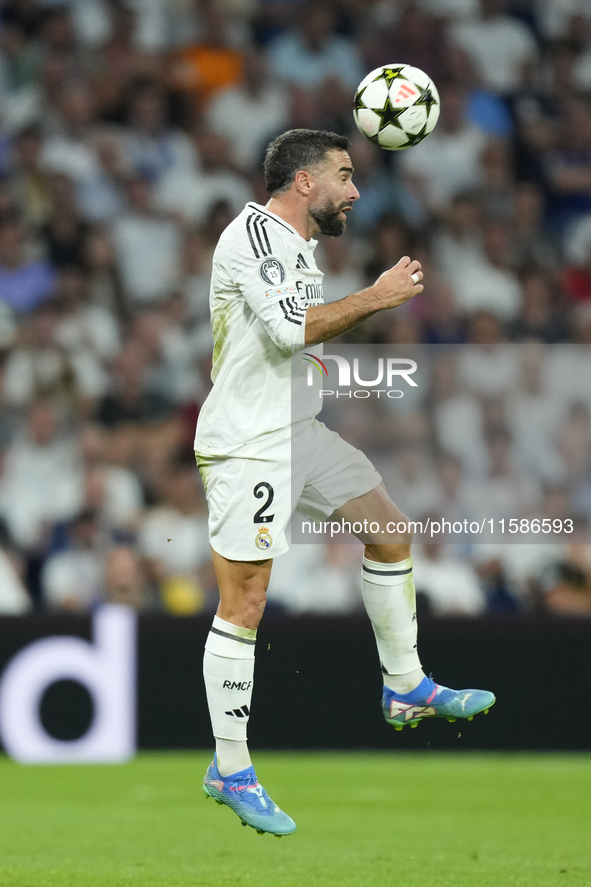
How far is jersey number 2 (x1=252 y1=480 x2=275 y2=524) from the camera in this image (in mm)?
5188

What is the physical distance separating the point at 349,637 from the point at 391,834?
233 centimetres

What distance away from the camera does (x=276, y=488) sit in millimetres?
5258

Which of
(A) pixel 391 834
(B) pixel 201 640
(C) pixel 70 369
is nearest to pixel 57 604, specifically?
(B) pixel 201 640

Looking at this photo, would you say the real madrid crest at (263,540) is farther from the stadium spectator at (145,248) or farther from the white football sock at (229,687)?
the stadium spectator at (145,248)

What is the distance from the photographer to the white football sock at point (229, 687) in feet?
17.1

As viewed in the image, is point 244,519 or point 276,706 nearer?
point 244,519

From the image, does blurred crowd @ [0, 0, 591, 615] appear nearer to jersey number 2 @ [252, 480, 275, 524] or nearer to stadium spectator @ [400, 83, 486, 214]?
stadium spectator @ [400, 83, 486, 214]

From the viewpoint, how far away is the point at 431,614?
9.52m

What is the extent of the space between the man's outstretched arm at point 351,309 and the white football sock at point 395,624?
1.04m

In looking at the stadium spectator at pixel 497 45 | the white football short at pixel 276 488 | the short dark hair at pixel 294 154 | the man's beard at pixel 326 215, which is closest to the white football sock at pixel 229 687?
the white football short at pixel 276 488

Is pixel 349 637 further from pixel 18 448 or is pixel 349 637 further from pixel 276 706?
pixel 18 448

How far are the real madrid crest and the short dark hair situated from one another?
1.25 meters

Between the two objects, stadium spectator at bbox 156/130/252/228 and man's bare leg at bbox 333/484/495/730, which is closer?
man's bare leg at bbox 333/484/495/730

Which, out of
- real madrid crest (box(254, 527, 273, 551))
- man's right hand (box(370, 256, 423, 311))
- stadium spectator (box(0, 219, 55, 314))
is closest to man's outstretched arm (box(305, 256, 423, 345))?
man's right hand (box(370, 256, 423, 311))
